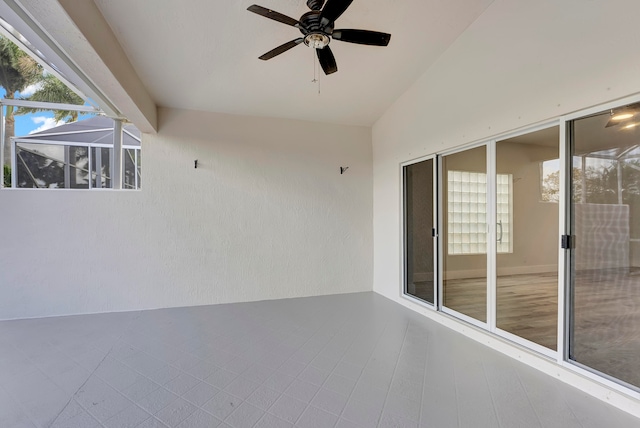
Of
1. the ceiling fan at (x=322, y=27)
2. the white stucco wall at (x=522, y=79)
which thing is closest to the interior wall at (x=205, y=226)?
the white stucco wall at (x=522, y=79)

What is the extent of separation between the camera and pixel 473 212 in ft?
11.5

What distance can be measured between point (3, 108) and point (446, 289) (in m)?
5.97

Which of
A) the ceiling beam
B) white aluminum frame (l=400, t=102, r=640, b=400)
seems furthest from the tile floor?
the ceiling beam

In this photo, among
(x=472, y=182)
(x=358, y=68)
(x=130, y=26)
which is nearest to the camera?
(x=130, y=26)

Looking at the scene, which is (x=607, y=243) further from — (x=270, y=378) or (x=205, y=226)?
(x=205, y=226)

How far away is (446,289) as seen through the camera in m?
3.82

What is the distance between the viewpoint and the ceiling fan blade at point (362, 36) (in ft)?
7.51

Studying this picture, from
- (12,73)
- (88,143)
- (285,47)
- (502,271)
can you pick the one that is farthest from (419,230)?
(12,73)

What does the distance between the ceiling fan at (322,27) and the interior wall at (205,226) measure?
2.29m

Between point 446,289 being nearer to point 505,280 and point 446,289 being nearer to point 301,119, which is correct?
point 505,280

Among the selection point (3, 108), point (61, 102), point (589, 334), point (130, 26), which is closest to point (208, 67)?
point (130, 26)

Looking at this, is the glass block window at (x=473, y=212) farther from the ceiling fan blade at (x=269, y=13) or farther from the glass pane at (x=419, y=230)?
the ceiling fan blade at (x=269, y=13)

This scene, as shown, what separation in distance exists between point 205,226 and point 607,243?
4382 millimetres

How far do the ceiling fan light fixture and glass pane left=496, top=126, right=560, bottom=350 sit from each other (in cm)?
200
